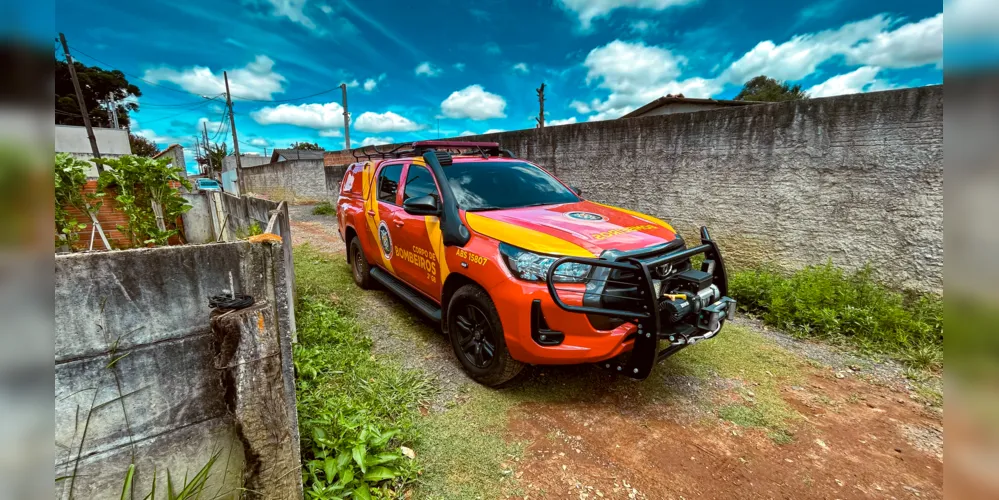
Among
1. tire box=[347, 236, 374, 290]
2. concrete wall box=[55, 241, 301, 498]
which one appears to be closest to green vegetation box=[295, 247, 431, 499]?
concrete wall box=[55, 241, 301, 498]

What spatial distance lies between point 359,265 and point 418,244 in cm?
211

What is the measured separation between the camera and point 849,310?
159 inches

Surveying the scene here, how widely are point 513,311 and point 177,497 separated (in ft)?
6.02

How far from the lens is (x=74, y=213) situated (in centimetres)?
265

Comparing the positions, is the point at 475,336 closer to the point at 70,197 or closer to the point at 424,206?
the point at 424,206

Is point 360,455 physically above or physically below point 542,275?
below

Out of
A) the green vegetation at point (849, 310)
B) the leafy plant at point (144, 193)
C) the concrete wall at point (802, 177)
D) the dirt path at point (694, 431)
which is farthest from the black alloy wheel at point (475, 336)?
the concrete wall at point (802, 177)

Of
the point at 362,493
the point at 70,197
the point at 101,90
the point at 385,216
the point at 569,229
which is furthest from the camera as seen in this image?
the point at 101,90

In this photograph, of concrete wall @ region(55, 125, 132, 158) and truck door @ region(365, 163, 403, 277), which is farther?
concrete wall @ region(55, 125, 132, 158)

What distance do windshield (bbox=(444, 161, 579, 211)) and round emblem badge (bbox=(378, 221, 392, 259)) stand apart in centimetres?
107

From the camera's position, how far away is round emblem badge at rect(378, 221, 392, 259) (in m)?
4.31

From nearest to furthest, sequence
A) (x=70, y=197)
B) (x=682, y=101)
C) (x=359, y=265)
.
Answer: (x=70, y=197), (x=359, y=265), (x=682, y=101)

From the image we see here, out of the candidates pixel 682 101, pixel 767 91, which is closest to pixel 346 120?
pixel 682 101

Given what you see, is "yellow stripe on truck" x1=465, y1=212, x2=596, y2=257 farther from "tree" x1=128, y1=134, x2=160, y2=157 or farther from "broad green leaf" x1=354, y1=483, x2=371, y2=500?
"tree" x1=128, y1=134, x2=160, y2=157
